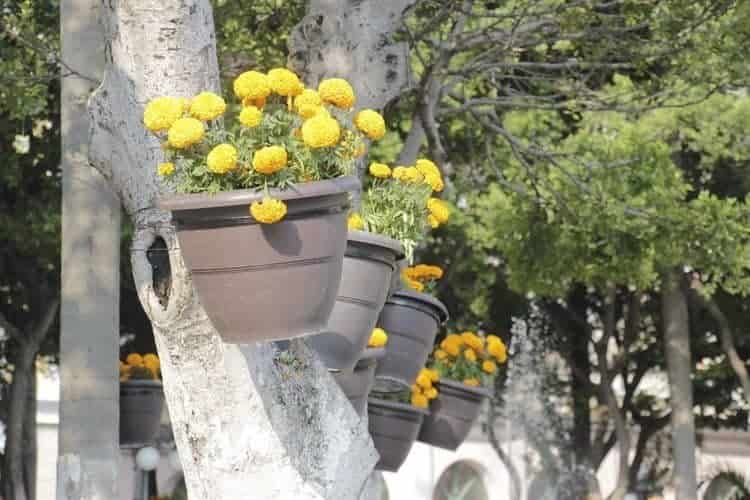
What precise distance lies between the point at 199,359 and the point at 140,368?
17.2ft

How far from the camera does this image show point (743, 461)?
3052cm

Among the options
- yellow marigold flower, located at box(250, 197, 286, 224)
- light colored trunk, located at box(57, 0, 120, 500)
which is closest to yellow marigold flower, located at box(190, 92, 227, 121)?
yellow marigold flower, located at box(250, 197, 286, 224)

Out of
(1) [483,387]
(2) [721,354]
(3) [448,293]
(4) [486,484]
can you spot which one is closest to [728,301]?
(2) [721,354]

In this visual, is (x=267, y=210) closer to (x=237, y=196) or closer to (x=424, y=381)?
(x=237, y=196)

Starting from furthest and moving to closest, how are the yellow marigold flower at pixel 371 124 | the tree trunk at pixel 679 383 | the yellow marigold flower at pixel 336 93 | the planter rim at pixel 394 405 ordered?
the tree trunk at pixel 679 383 → the planter rim at pixel 394 405 → the yellow marigold flower at pixel 371 124 → the yellow marigold flower at pixel 336 93

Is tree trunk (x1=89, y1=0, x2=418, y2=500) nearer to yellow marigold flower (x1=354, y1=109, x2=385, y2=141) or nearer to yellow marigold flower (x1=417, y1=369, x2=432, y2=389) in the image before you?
yellow marigold flower (x1=354, y1=109, x2=385, y2=141)

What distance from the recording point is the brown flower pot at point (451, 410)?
862 cm

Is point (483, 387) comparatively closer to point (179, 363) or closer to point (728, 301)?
point (179, 363)

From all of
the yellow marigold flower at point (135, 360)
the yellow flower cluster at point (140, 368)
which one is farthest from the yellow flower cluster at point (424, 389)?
the yellow marigold flower at point (135, 360)

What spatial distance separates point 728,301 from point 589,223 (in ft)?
25.9

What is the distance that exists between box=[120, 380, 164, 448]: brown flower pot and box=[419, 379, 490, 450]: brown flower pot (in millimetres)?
1601

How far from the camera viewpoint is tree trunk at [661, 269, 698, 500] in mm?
16312

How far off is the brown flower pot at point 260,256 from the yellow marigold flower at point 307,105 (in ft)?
0.62

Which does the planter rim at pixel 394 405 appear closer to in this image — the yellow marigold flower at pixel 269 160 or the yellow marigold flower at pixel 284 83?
the yellow marigold flower at pixel 284 83
